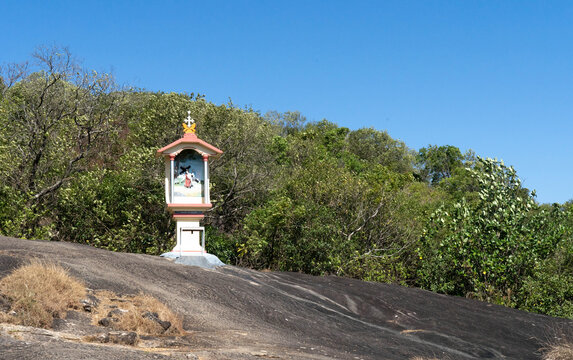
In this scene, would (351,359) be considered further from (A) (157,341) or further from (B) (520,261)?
(B) (520,261)

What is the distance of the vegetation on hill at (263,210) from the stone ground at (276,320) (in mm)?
4972

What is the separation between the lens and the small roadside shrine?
18.6m

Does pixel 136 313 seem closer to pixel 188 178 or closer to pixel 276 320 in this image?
pixel 276 320

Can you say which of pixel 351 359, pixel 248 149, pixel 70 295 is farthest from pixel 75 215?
pixel 351 359

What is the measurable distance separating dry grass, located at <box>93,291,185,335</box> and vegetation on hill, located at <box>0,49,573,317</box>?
13193 mm

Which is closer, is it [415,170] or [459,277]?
[459,277]

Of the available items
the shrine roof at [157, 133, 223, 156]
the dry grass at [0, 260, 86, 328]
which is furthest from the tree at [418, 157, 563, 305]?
the dry grass at [0, 260, 86, 328]

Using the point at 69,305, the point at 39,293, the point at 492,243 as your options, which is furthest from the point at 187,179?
the point at 492,243

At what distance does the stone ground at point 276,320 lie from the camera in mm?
9258

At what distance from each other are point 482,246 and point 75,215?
658 inches

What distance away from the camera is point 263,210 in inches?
1037

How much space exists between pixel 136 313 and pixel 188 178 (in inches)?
345

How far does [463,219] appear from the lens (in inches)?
955

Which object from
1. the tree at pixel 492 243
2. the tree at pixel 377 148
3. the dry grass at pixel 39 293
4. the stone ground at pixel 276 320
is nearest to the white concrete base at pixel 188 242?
the stone ground at pixel 276 320
